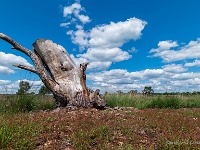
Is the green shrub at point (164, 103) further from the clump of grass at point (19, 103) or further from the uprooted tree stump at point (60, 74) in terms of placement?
the clump of grass at point (19, 103)

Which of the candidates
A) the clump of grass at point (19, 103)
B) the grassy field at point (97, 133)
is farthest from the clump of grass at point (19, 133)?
the clump of grass at point (19, 103)

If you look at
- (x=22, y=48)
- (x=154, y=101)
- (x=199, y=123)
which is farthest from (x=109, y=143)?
(x=154, y=101)

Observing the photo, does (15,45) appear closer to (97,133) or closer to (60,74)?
(60,74)

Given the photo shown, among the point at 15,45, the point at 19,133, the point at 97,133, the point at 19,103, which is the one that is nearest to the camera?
the point at 19,133

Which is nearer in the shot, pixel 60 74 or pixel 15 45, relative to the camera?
pixel 60 74

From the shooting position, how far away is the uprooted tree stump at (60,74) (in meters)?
11.2

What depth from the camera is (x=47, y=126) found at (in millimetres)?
7352

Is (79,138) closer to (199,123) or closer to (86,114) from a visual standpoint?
(86,114)

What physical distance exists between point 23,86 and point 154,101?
24.5 ft

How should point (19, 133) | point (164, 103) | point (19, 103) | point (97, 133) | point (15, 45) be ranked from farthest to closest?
point (164, 103)
point (15, 45)
point (19, 103)
point (97, 133)
point (19, 133)

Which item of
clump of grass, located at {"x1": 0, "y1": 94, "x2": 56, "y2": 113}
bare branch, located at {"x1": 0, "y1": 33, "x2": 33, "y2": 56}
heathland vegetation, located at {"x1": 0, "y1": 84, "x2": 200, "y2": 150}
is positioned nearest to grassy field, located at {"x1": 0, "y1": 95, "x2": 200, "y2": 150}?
heathland vegetation, located at {"x1": 0, "y1": 84, "x2": 200, "y2": 150}

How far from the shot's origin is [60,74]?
11781 millimetres

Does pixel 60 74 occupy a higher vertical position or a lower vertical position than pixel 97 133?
higher

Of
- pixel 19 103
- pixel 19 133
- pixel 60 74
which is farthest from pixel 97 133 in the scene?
pixel 60 74
